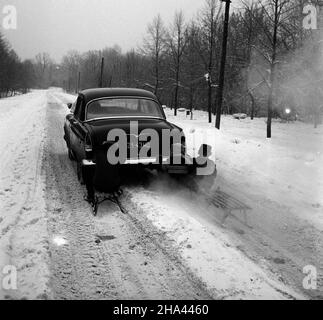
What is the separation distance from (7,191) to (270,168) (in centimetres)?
641

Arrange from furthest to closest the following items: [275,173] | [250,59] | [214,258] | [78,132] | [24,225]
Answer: [250,59]
[275,173]
[78,132]
[24,225]
[214,258]

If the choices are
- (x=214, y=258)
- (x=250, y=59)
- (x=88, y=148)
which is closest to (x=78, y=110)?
(x=88, y=148)

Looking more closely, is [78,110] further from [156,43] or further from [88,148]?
[156,43]

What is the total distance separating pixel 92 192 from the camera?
6176 millimetres

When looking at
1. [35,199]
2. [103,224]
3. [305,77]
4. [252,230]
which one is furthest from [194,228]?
[305,77]

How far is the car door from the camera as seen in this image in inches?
278

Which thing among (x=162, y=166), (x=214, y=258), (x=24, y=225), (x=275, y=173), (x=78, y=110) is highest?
(x=78, y=110)

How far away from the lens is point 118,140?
6.64m

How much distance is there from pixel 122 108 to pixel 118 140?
1775 mm

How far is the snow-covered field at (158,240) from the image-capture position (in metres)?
3.69

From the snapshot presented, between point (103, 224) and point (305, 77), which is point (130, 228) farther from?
point (305, 77)

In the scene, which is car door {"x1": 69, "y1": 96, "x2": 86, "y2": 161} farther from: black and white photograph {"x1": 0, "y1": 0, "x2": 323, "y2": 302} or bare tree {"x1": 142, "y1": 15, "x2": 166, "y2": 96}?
bare tree {"x1": 142, "y1": 15, "x2": 166, "y2": 96}

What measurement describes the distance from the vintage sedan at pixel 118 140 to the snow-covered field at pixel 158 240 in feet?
1.74

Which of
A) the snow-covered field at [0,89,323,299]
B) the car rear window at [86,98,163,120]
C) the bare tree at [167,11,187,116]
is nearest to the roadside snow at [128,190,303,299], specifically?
the snow-covered field at [0,89,323,299]
